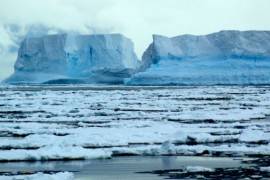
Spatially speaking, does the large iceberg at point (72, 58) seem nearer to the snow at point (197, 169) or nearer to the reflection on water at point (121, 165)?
the reflection on water at point (121, 165)

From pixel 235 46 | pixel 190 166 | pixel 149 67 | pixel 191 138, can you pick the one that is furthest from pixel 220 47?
pixel 190 166

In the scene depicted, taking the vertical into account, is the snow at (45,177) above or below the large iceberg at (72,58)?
below

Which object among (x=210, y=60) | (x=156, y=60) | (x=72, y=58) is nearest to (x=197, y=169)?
(x=156, y=60)

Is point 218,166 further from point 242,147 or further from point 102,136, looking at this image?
point 102,136

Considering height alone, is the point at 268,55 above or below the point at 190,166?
above

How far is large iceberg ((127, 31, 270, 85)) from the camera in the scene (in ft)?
146

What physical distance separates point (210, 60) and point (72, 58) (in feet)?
45.9

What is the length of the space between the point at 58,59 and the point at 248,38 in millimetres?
17672

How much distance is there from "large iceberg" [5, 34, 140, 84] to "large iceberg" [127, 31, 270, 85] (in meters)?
5.97

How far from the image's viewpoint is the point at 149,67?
46.9 m

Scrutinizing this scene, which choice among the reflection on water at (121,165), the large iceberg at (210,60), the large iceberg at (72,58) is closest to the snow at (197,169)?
the reflection on water at (121,165)

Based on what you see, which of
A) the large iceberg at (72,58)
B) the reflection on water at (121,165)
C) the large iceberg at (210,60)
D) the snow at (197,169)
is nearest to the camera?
the reflection on water at (121,165)

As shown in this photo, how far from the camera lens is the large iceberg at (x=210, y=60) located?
146 feet

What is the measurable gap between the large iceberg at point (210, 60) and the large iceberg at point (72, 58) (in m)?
5.97
